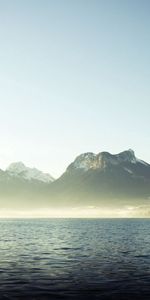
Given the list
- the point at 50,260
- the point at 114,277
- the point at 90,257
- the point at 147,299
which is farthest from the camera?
the point at 90,257

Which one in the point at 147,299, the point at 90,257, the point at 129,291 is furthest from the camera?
the point at 90,257

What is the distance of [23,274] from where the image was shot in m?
51.8

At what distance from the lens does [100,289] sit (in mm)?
42625

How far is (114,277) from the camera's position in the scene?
1975 inches

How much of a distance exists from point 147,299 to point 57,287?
9.88 meters

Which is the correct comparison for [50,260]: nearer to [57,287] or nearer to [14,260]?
[14,260]

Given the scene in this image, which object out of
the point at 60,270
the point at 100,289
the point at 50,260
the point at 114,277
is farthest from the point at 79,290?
the point at 50,260

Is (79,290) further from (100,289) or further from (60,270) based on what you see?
(60,270)

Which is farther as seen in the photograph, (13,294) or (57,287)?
(57,287)

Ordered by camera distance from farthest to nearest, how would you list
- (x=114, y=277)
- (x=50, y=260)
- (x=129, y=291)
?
(x=50, y=260) → (x=114, y=277) → (x=129, y=291)

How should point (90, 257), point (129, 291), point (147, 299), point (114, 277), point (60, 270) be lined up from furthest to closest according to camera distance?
point (90, 257), point (60, 270), point (114, 277), point (129, 291), point (147, 299)

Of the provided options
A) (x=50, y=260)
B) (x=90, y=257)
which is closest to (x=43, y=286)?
A: (x=50, y=260)

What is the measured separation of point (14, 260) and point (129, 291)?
1150 inches

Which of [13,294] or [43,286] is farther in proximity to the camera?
[43,286]
